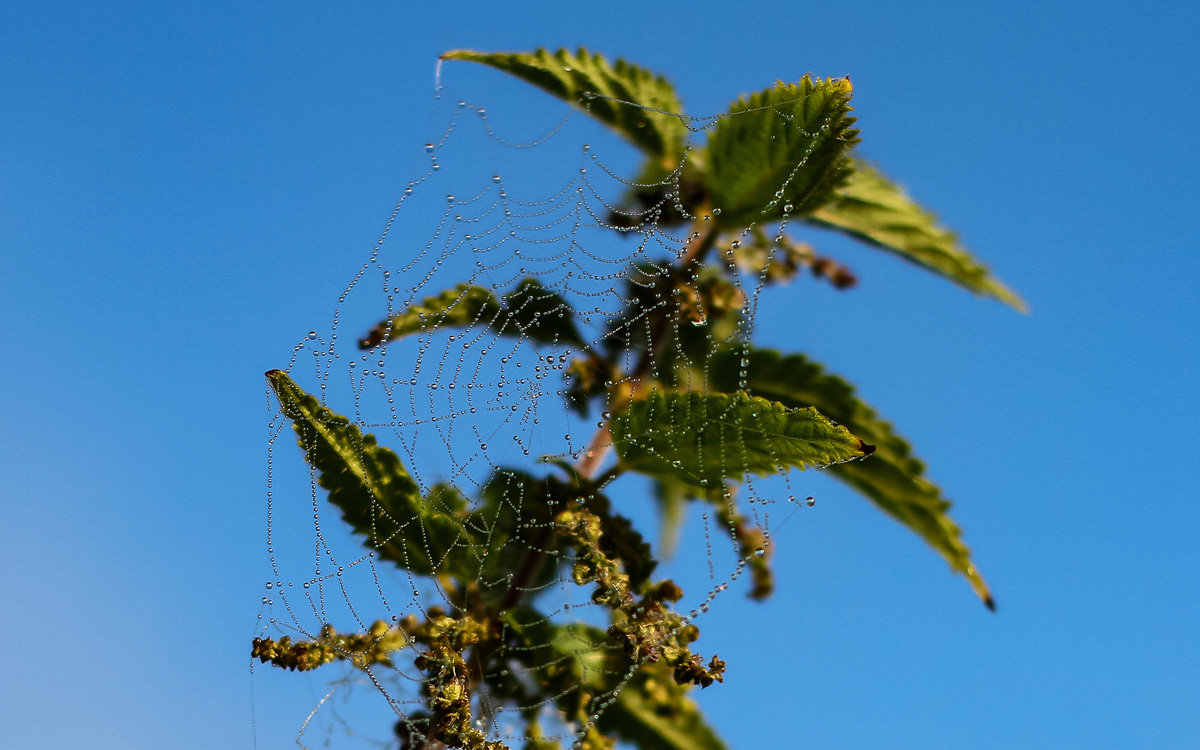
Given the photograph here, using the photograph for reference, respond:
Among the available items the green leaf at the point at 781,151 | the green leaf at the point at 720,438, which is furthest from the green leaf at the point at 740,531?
the green leaf at the point at 781,151

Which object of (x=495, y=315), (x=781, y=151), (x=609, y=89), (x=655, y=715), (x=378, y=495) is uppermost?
(x=609, y=89)

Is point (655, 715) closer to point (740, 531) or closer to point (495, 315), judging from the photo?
point (740, 531)

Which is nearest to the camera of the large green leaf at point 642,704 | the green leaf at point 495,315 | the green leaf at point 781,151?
the green leaf at point 781,151

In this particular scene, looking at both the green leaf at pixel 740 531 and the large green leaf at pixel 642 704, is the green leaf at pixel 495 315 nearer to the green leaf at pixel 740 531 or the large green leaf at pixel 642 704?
the green leaf at pixel 740 531

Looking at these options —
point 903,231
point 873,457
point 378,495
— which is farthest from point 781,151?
point 378,495

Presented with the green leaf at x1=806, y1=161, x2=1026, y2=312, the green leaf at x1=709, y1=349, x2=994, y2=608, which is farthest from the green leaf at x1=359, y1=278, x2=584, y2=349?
the green leaf at x1=806, y1=161, x2=1026, y2=312

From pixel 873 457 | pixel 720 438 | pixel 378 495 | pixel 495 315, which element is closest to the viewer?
pixel 720 438
